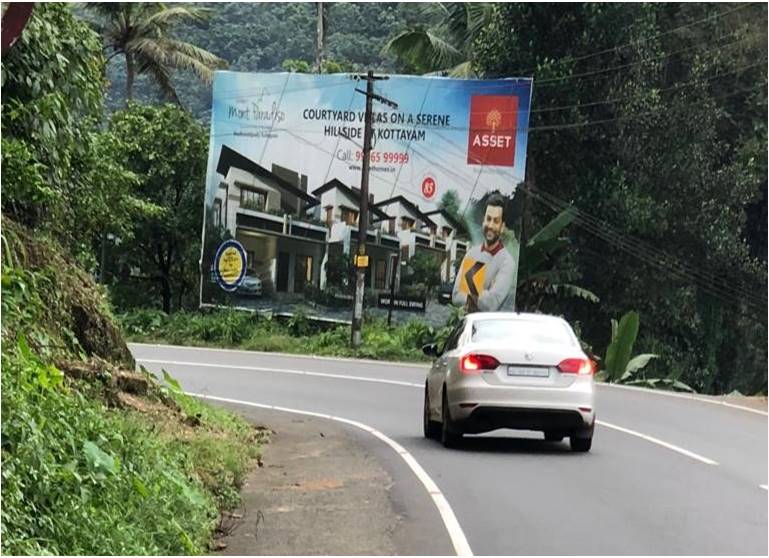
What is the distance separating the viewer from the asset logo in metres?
37.4

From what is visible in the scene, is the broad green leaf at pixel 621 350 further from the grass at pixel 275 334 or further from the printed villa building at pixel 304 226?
the printed villa building at pixel 304 226

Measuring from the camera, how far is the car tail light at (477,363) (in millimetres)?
13156

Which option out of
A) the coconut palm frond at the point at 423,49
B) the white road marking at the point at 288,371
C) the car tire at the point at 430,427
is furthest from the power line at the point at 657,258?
the car tire at the point at 430,427

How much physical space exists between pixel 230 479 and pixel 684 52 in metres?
34.4

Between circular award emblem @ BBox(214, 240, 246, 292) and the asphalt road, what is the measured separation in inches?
684

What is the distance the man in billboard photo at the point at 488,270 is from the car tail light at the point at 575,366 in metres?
23.9

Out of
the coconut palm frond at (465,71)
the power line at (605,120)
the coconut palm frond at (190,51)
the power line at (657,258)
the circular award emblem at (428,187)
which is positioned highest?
the coconut palm frond at (190,51)

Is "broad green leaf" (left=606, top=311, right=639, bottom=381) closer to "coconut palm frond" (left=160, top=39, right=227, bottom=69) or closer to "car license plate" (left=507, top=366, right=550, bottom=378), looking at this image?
"car license plate" (left=507, top=366, right=550, bottom=378)

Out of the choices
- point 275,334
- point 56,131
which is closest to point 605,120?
point 275,334

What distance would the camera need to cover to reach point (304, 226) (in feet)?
133

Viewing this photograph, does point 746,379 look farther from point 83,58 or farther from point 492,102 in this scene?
point 83,58

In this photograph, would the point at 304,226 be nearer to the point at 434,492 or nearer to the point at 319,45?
the point at 319,45

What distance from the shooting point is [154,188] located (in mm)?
43594

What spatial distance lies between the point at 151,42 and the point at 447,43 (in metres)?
11.5
